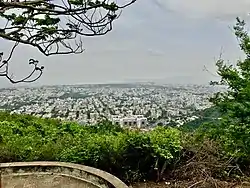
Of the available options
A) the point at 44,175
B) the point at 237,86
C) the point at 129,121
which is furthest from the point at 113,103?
the point at 44,175

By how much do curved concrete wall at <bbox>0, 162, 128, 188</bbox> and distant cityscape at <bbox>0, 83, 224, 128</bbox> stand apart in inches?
126

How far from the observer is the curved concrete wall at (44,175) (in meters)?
4.29

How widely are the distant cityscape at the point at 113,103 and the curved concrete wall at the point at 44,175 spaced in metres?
3.19

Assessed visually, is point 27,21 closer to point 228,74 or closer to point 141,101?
point 228,74

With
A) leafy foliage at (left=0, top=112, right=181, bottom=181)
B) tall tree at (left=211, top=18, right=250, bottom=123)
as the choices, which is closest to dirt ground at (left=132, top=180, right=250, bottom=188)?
leafy foliage at (left=0, top=112, right=181, bottom=181)

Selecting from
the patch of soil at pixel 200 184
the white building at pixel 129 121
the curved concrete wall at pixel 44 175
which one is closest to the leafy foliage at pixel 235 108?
the patch of soil at pixel 200 184

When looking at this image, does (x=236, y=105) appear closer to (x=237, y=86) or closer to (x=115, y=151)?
(x=237, y=86)

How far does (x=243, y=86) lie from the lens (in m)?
5.86

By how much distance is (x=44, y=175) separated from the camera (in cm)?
444

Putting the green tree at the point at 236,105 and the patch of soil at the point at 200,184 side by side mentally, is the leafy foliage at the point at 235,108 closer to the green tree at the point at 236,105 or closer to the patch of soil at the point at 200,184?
the green tree at the point at 236,105

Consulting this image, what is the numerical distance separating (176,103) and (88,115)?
2139 mm

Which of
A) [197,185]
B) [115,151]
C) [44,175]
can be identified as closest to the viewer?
[44,175]

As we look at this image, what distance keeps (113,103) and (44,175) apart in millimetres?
6644

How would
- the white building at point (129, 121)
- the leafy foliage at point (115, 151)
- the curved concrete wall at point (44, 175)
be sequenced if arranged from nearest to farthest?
the curved concrete wall at point (44, 175) < the leafy foliage at point (115, 151) < the white building at point (129, 121)
